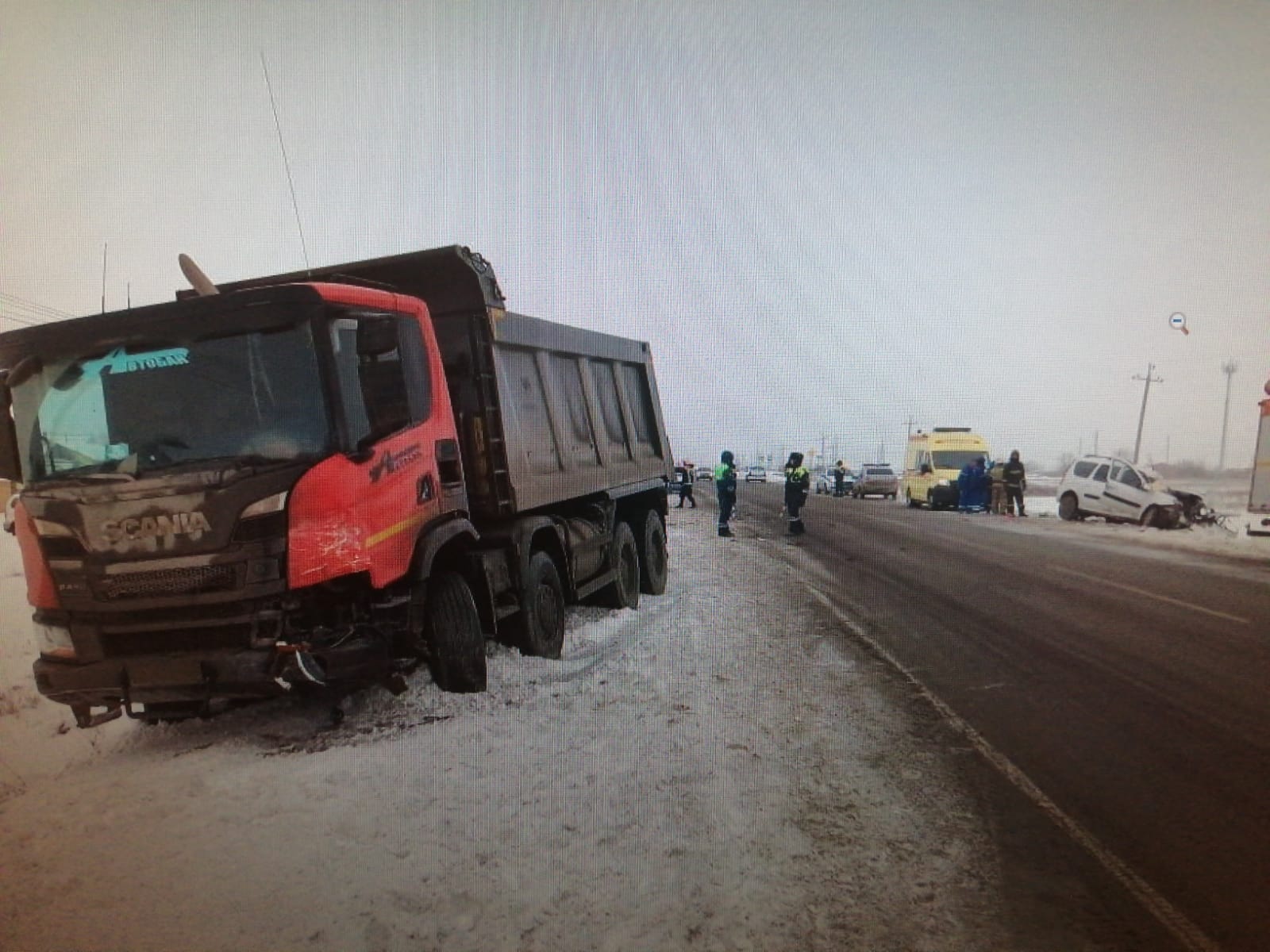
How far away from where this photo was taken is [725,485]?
53.2 ft

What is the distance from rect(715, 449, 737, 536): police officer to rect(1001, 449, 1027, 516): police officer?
1035 centimetres

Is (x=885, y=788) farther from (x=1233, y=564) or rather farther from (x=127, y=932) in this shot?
(x=1233, y=564)

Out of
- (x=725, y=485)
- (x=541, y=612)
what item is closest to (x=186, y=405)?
(x=541, y=612)

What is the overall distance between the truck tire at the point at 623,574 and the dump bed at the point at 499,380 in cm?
94

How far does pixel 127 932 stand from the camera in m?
2.66

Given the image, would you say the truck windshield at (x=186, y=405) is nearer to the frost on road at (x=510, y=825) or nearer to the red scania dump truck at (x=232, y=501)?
the red scania dump truck at (x=232, y=501)

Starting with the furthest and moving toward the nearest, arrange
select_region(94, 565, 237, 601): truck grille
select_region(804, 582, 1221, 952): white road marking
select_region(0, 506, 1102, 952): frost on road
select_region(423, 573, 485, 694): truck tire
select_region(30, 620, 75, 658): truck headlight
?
select_region(423, 573, 485, 694): truck tire, select_region(30, 620, 75, 658): truck headlight, select_region(94, 565, 237, 601): truck grille, select_region(0, 506, 1102, 952): frost on road, select_region(804, 582, 1221, 952): white road marking

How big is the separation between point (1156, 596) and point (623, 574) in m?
6.39

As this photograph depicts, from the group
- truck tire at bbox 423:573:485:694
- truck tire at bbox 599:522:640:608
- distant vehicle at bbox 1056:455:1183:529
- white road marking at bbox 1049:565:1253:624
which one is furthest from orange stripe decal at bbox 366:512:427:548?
distant vehicle at bbox 1056:455:1183:529

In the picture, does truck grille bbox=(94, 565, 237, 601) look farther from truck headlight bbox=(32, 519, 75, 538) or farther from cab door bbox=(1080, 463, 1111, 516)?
cab door bbox=(1080, 463, 1111, 516)

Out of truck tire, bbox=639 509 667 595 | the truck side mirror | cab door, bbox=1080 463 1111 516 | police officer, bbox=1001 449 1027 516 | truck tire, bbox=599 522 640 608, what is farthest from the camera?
police officer, bbox=1001 449 1027 516

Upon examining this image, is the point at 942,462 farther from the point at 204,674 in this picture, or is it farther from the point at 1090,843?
the point at 204,674

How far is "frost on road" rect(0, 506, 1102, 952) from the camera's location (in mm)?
2658

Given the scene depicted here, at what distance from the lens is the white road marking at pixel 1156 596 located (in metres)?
7.20
